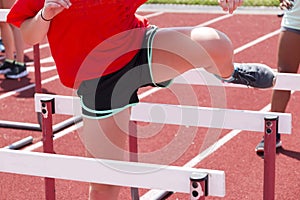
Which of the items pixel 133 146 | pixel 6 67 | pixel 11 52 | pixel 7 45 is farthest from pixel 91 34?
pixel 6 67

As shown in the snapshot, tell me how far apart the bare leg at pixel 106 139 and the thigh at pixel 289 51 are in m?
2.14

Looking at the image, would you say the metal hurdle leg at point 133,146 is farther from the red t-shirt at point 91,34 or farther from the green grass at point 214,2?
the green grass at point 214,2

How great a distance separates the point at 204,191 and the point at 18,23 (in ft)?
3.80

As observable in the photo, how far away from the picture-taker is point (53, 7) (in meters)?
2.62

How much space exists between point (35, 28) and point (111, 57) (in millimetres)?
354

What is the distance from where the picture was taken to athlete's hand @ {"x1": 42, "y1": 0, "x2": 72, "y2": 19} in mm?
2605

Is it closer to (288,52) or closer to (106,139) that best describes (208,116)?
(106,139)

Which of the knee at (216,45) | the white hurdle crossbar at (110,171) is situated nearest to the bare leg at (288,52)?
the knee at (216,45)

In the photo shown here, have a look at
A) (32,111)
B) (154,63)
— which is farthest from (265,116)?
(32,111)

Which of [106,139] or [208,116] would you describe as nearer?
[106,139]

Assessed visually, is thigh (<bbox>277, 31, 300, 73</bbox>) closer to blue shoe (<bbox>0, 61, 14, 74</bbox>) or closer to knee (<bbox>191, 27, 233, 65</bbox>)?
knee (<bbox>191, 27, 233, 65</bbox>)

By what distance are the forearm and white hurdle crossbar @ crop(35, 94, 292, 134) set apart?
774 mm

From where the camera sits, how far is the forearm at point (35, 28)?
279 centimetres

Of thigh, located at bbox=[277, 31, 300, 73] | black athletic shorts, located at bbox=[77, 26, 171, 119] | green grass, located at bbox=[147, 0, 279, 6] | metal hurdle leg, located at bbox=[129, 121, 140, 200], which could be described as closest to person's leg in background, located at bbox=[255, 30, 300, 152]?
thigh, located at bbox=[277, 31, 300, 73]
